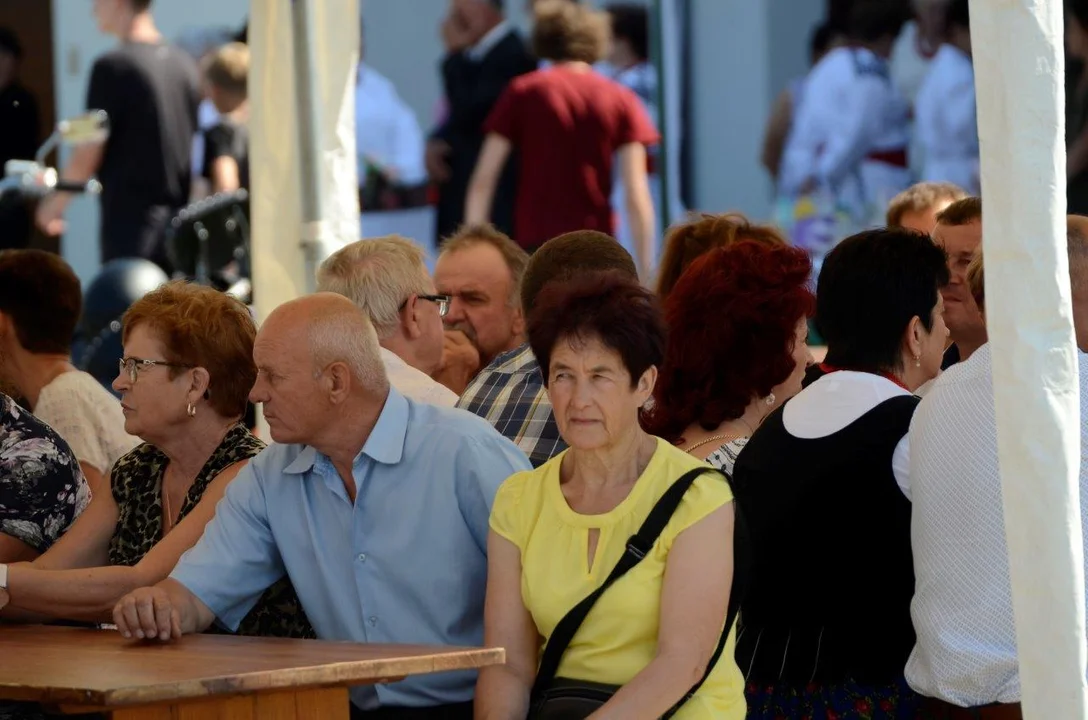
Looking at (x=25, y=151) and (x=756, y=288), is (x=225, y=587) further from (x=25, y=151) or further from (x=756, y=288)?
(x=25, y=151)

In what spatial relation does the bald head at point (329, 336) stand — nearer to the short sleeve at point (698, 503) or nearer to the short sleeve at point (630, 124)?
the short sleeve at point (698, 503)

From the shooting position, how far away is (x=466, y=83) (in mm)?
9203

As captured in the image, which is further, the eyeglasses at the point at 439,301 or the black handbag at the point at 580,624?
the eyeglasses at the point at 439,301

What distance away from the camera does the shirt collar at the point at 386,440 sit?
3.36 meters

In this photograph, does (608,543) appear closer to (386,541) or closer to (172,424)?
(386,541)

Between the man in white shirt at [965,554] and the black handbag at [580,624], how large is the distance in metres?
0.40

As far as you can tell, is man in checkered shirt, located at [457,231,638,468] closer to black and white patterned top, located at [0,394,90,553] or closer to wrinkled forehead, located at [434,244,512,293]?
wrinkled forehead, located at [434,244,512,293]

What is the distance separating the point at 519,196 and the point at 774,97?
1.63m

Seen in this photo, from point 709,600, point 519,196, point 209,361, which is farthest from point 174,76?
point 709,600

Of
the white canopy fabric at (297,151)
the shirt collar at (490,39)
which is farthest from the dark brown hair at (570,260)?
the shirt collar at (490,39)

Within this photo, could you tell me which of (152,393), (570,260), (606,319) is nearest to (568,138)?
(570,260)

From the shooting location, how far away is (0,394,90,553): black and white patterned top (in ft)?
12.6

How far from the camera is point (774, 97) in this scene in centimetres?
882

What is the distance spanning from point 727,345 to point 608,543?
818 millimetres
